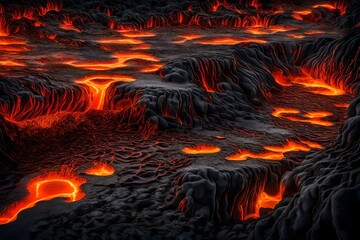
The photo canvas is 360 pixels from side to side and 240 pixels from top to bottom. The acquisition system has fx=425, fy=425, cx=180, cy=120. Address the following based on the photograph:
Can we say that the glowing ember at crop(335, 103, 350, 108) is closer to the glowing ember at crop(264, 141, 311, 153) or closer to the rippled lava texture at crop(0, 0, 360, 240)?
the rippled lava texture at crop(0, 0, 360, 240)

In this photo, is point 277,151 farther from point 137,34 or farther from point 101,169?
point 137,34

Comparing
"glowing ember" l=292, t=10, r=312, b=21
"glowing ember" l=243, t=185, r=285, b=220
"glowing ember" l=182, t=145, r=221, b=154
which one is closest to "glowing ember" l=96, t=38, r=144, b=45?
"glowing ember" l=182, t=145, r=221, b=154

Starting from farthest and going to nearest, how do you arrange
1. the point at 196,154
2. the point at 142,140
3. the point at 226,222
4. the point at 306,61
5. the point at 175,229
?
the point at 306,61, the point at 142,140, the point at 196,154, the point at 226,222, the point at 175,229

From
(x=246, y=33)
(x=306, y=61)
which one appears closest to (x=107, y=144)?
(x=306, y=61)

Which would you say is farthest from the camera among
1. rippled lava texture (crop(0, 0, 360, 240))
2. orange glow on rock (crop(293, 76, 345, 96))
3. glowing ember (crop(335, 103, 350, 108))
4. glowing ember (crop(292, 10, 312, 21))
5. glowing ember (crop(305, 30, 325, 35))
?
glowing ember (crop(292, 10, 312, 21))

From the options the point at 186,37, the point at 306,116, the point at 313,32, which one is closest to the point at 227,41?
the point at 186,37

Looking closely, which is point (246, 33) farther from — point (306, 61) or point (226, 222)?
point (226, 222)

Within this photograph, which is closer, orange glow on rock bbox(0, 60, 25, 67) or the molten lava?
the molten lava

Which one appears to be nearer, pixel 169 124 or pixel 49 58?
pixel 169 124
